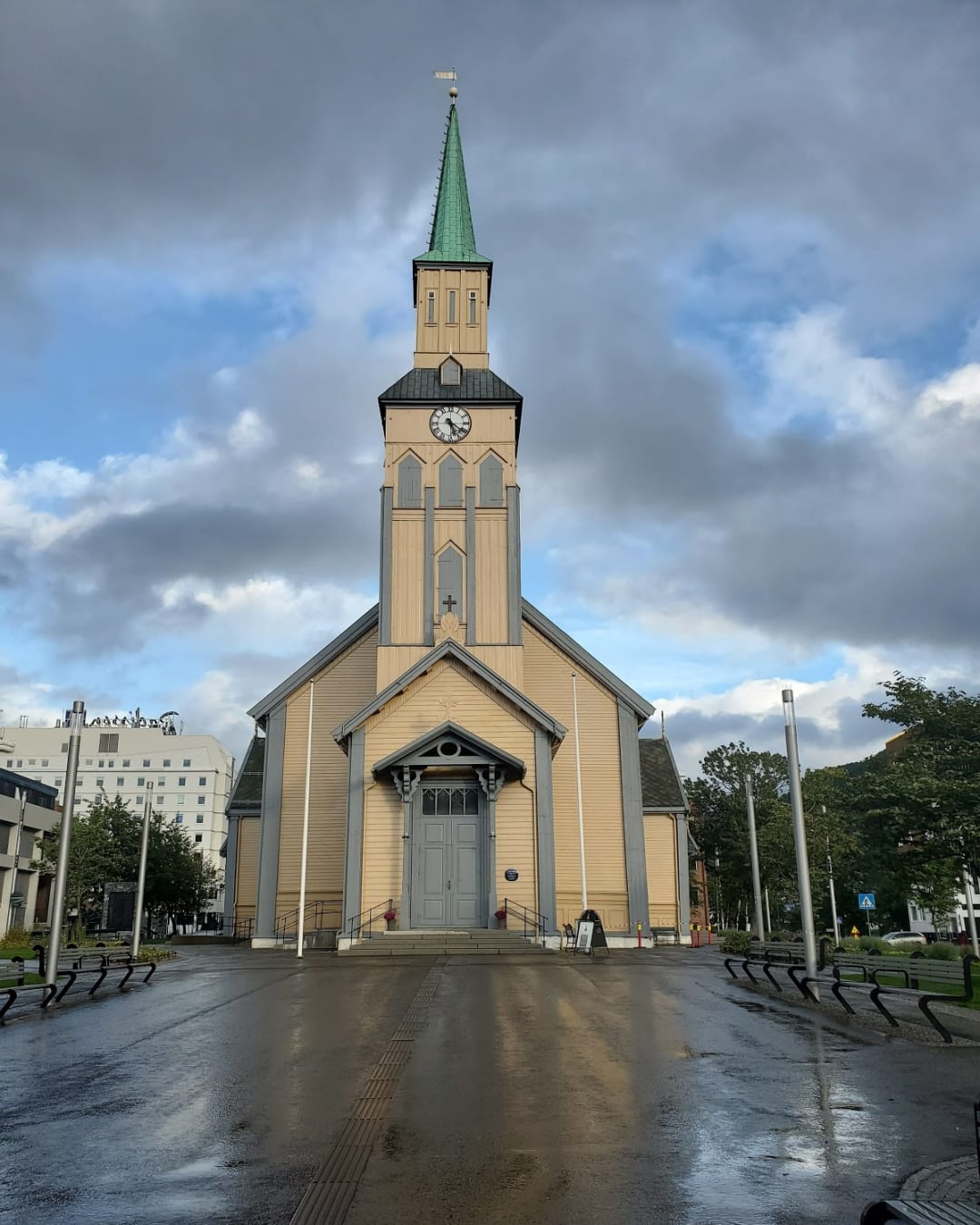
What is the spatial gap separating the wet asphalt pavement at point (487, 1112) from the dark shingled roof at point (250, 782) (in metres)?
23.1

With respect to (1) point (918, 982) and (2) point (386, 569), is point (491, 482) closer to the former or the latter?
(2) point (386, 569)

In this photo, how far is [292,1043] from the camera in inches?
476

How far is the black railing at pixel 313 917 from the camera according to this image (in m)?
33.9

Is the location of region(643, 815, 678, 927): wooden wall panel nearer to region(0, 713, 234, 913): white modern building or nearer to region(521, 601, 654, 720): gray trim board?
region(521, 601, 654, 720): gray trim board

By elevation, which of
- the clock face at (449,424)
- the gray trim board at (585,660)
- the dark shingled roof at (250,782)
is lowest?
the dark shingled roof at (250,782)

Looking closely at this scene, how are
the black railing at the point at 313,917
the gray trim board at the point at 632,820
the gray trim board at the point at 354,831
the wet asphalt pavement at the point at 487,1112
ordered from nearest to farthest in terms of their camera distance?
the wet asphalt pavement at the point at 487,1112
the gray trim board at the point at 354,831
the black railing at the point at 313,917
the gray trim board at the point at 632,820

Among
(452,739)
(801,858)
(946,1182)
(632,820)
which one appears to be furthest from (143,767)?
(946,1182)

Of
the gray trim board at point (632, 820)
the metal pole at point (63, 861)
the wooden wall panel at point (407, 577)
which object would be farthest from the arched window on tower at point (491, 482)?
the metal pole at point (63, 861)

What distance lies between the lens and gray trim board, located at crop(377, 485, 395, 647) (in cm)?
3547

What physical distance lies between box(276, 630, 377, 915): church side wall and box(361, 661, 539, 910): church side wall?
4075mm

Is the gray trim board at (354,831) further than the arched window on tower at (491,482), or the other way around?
the arched window on tower at (491,482)

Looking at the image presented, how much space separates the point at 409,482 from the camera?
122ft

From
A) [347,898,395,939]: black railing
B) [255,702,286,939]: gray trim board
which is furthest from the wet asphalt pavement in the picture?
[255,702,286,939]: gray trim board

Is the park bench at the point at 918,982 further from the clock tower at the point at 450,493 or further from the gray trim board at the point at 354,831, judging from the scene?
the clock tower at the point at 450,493
